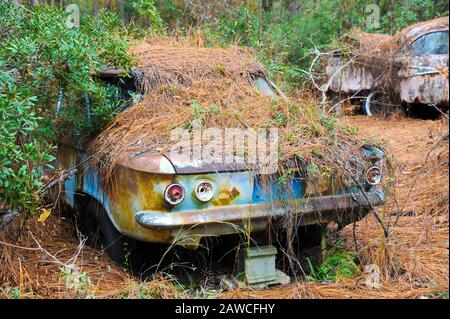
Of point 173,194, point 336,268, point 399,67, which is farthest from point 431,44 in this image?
point 173,194

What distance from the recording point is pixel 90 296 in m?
3.35

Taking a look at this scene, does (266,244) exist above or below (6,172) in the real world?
below

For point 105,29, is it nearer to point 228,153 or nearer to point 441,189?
point 228,153

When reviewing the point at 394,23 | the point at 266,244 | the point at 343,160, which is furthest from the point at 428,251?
the point at 394,23

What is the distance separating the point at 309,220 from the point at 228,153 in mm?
815

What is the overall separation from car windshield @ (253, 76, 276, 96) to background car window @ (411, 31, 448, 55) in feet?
23.2

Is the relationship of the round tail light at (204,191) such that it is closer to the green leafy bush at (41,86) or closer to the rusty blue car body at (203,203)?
the rusty blue car body at (203,203)

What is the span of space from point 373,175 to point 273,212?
39.1 inches

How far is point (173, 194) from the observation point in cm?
348

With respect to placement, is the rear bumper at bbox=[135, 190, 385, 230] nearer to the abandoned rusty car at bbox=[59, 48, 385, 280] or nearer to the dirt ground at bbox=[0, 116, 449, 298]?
the abandoned rusty car at bbox=[59, 48, 385, 280]

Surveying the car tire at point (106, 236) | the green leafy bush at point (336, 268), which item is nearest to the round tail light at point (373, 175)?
the green leafy bush at point (336, 268)

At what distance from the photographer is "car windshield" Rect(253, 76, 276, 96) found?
5195 mm

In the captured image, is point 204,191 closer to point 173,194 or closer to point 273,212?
point 173,194

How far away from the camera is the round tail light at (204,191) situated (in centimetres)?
353
